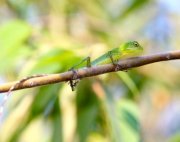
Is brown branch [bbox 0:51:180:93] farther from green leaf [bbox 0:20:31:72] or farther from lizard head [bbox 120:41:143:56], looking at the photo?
green leaf [bbox 0:20:31:72]

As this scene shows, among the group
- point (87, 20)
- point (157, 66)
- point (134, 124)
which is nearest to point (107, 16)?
point (87, 20)

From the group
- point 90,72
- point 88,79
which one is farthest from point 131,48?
point 88,79

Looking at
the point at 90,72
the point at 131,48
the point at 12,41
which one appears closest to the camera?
the point at 90,72

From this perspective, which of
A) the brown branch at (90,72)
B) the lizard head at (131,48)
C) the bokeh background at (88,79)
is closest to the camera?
the brown branch at (90,72)

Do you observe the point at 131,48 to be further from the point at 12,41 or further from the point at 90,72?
the point at 12,41

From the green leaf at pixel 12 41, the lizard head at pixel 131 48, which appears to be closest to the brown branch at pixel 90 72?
the lizard head at pixel 131 48

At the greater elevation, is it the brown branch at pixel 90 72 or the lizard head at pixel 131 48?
the lizard head at pixel 131 48

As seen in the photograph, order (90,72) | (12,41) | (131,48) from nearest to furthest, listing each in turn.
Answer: (90,72)
(131,48)
(12,41)

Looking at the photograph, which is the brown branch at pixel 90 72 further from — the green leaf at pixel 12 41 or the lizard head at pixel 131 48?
the green leaf at pixel 12 41
